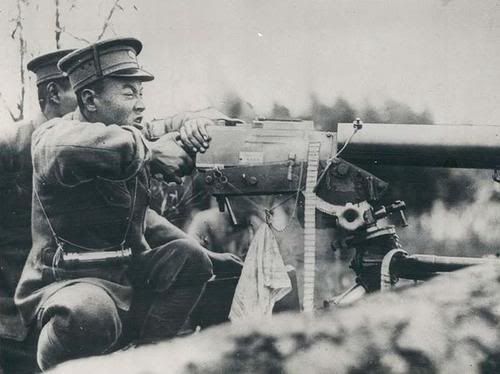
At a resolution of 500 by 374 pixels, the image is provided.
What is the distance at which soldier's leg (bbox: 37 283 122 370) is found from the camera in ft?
17.1

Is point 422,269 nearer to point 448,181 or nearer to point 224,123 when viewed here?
point 448,181

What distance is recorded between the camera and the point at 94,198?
17.3 ft

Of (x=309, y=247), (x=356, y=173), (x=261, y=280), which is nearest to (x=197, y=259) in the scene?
(x=261, y=280)

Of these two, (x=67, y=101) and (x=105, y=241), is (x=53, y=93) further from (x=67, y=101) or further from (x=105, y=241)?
(x=105, y=241)

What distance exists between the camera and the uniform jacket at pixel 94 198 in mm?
5215

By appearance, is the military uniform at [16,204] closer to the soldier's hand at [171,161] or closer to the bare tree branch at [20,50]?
the bare tree branch at [20,50]

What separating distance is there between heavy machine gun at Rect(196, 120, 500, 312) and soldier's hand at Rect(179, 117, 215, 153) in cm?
22

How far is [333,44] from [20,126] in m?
2.41

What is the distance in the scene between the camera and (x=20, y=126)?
5.62 metres

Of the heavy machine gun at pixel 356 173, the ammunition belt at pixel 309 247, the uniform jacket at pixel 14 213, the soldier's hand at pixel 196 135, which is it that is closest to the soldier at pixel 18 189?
the uniform jacket at pixel 14 213

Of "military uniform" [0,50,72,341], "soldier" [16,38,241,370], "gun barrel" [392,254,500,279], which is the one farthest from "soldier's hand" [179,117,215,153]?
"gun barrel" [392,254,500,279]

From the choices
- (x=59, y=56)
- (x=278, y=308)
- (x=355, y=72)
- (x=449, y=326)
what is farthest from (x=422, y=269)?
(x=59, y=56)

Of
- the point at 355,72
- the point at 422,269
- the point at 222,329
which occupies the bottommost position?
the point at 222,329

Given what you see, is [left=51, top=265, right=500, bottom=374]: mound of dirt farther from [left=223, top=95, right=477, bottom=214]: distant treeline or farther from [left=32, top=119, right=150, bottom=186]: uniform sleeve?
[left=32, top=119, right=150, bottom=186]: uniform sleeve
